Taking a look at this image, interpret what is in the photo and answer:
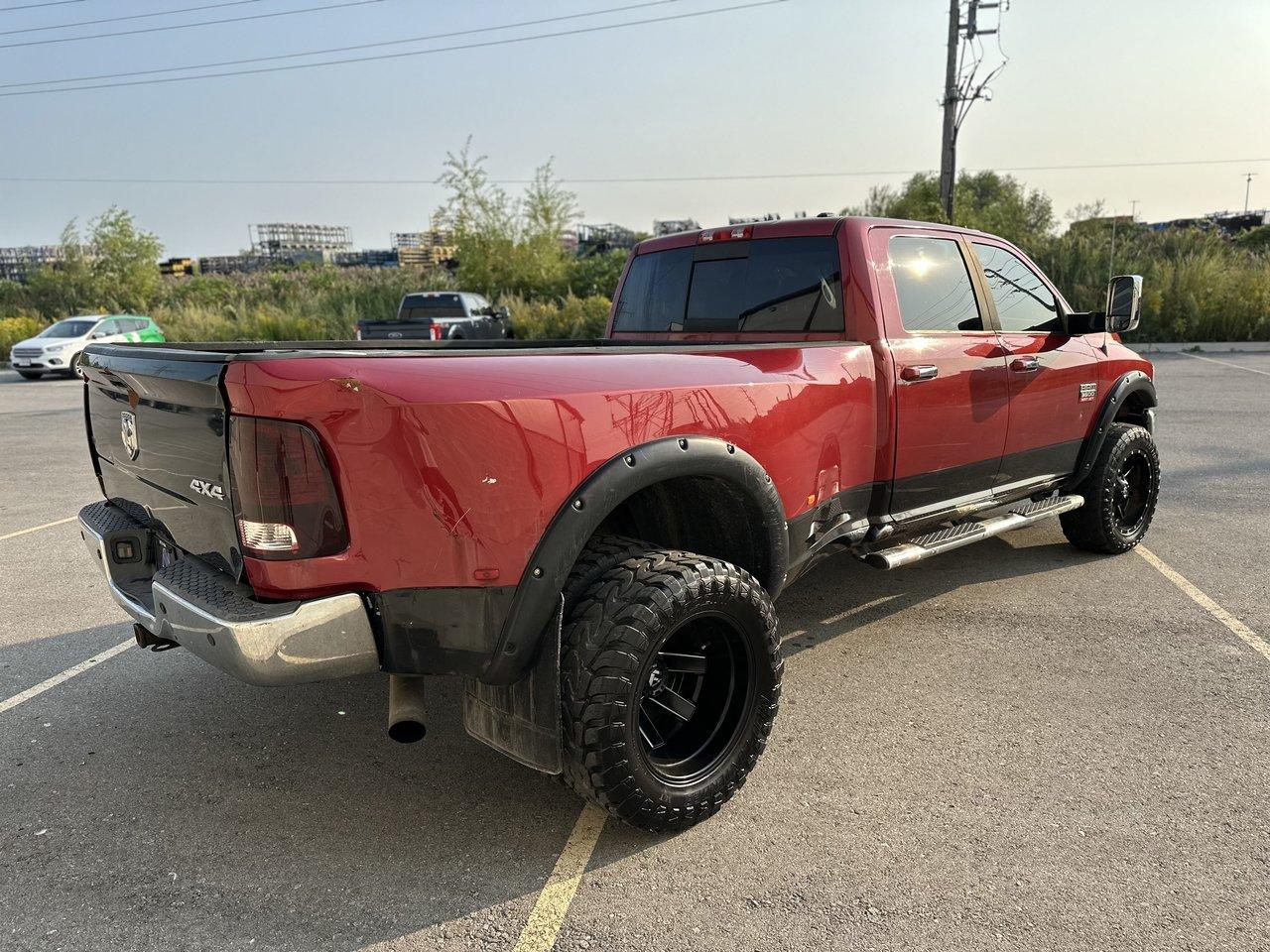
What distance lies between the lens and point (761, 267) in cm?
413

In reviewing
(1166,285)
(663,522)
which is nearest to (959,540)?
(663,522)

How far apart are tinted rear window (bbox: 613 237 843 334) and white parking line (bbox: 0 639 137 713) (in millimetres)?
2939

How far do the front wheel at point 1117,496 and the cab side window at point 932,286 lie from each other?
1.46 meters

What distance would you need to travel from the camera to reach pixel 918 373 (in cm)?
379

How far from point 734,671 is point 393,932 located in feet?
4.13

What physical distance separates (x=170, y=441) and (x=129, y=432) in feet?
1.41

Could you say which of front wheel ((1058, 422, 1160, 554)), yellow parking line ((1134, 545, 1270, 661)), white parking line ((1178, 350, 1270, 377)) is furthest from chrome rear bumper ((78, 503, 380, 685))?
white parking line ((1178, 350, 1270, 377))

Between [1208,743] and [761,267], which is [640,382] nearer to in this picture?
[761,267]

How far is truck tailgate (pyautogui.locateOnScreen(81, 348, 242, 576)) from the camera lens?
2375 mm

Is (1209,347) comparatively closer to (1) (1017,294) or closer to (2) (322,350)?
(1) (1017,294)

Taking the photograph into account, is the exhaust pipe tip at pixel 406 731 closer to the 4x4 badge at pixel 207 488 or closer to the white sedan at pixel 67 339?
the 4x4 badge at pixel 207 488

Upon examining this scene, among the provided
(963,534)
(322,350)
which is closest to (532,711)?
(322,350)

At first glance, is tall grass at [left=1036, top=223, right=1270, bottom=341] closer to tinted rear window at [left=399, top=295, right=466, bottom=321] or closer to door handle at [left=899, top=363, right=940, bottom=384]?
tinted rear window at [left=399, top=295, right=466, bottom=321]

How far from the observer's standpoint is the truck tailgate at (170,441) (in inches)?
93.5
